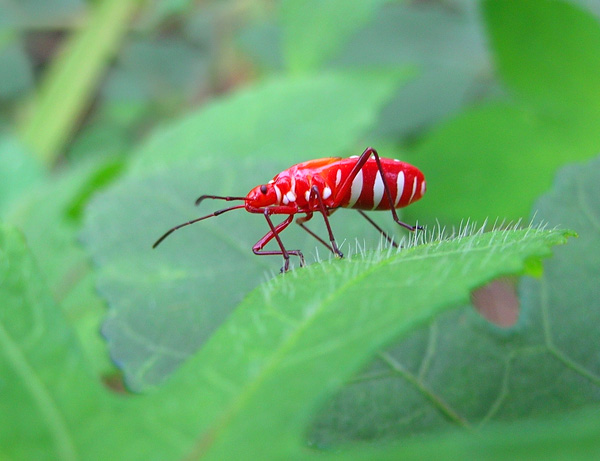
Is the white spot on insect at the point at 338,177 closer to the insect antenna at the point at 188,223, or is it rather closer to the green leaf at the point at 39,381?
the insect antenna at the point at 188,223

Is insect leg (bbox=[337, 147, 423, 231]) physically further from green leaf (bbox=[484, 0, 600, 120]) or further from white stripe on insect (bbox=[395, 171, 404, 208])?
green leaf (bbox=[484, 0, 600, 120])

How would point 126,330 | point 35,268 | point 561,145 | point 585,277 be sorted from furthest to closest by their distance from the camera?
point 561,145
point 126,330
point 585,277
point 35,268

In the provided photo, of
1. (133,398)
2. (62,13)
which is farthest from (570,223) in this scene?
(62,13)

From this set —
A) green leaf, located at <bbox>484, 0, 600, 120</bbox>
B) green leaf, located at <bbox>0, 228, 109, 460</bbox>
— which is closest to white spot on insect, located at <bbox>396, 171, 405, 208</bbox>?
green leaf, located at <bbox>484, 0, 600, 120</bbox>

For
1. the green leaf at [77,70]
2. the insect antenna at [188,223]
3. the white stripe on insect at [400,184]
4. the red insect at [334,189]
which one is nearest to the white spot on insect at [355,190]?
the red insect at [334,189]

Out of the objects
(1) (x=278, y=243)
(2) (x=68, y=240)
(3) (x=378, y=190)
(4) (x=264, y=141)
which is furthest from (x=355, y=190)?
(2) (x=68, y=240)

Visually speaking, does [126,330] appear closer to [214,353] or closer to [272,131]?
[214,353]
